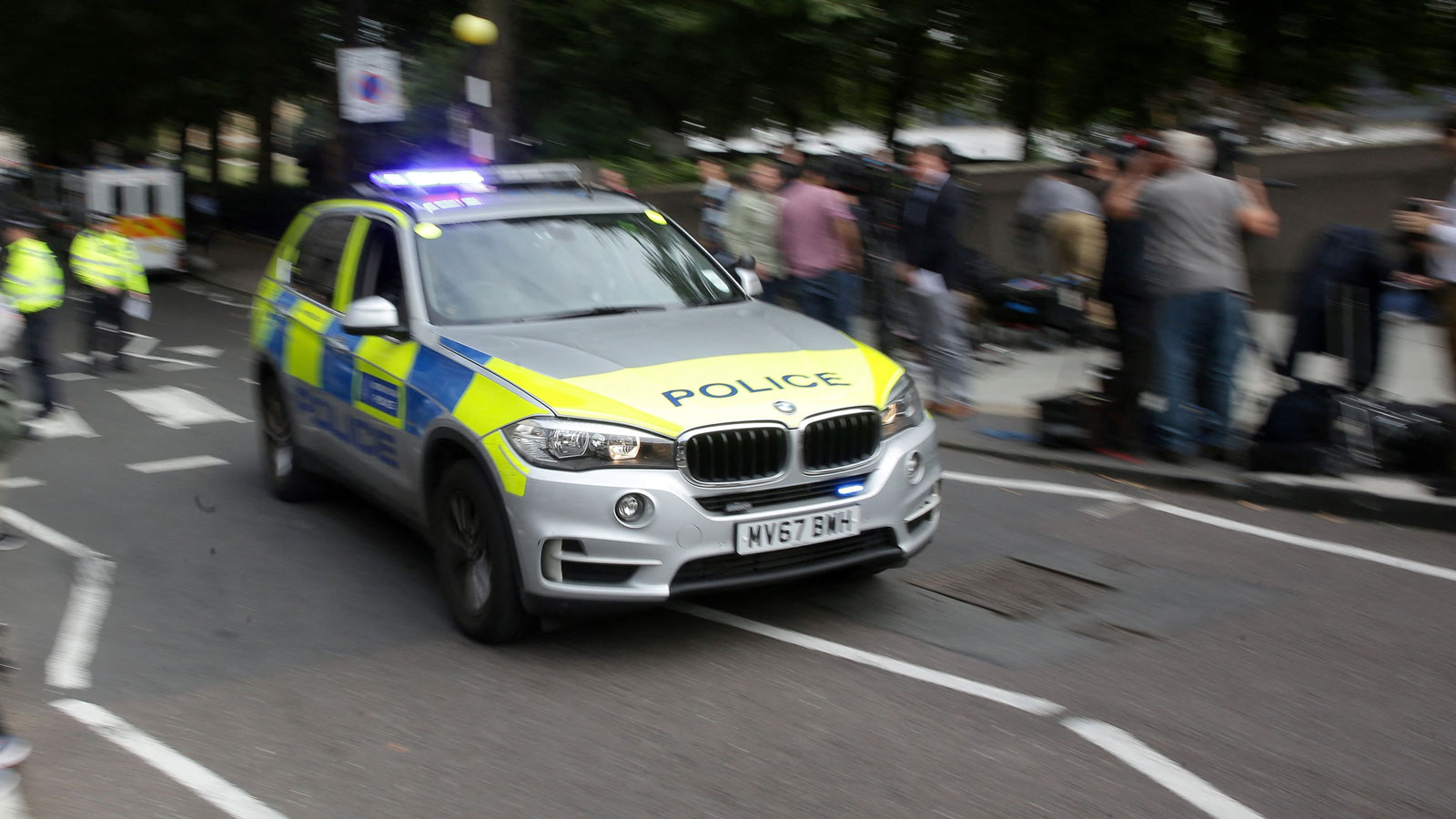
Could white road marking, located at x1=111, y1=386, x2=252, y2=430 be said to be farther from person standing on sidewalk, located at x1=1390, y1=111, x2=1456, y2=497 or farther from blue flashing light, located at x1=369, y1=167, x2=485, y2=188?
person standing on sidewalk, located at x1=1390, y1=111, x2=1456, y2=497

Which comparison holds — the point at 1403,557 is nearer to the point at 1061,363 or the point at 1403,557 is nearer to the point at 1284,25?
the point at 1061,363

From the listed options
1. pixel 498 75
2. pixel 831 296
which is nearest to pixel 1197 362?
pixel 831 296

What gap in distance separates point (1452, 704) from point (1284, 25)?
17.9m

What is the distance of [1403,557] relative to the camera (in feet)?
23.4

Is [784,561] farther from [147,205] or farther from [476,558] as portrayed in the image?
[147,205]

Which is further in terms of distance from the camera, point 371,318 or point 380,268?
point 380,268

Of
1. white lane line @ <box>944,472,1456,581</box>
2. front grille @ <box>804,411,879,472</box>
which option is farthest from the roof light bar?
white lane line @ <box>944,472,1456,581</box>

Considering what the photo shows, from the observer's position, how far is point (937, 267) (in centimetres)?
1085

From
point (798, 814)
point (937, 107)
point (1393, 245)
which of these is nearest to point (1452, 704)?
point (798, 814)

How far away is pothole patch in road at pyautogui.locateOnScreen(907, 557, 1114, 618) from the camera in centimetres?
650

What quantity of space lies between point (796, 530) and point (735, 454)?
381 mm

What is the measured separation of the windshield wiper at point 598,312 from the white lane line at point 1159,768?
2.78 meters

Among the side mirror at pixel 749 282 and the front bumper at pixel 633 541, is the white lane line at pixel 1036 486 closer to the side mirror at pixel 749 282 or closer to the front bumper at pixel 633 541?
the side mirror at pixel 749 282

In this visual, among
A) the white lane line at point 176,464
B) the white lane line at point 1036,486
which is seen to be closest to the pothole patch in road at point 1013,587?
the white lane line at point 1036,486
